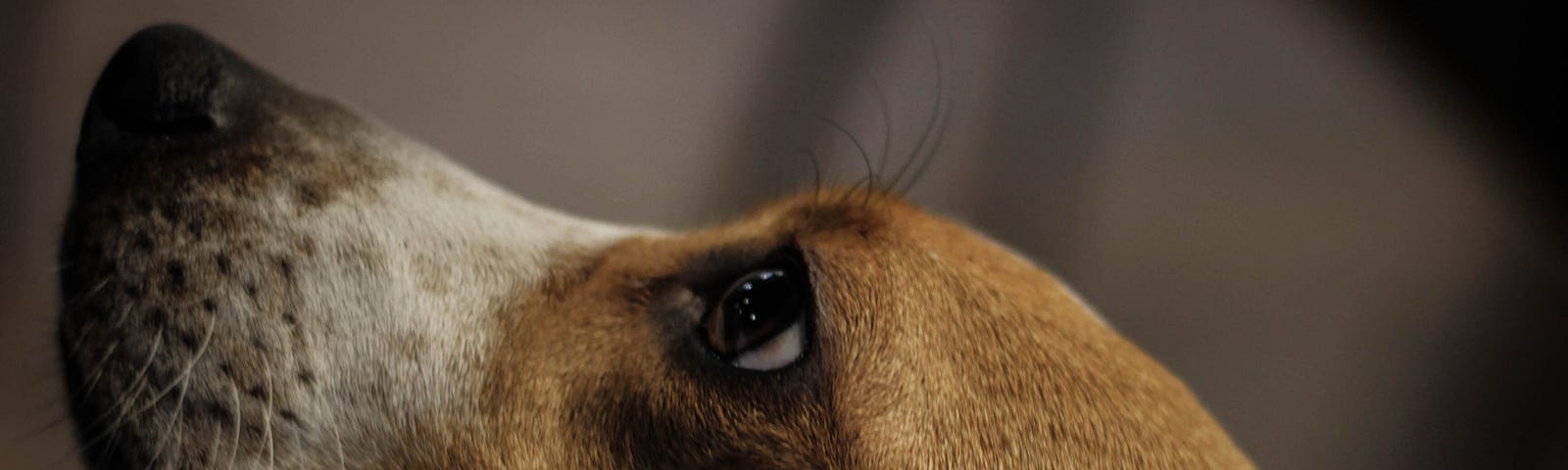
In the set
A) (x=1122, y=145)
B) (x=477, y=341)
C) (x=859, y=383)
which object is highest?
(x=1122, y=145)

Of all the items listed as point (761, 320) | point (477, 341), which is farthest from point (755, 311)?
point (477, 341)

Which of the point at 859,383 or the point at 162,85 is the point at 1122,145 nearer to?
the point at 859,383

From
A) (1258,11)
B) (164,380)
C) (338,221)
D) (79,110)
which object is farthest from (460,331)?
(1258,11)

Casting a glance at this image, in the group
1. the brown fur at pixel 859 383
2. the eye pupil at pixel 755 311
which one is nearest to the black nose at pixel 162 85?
the brown fur at pixel 859 383

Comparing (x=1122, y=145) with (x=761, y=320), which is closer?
(x=761, y=320)

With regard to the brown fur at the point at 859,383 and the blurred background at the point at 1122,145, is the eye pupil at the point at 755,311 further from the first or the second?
the blurred background at the point at 1122,145

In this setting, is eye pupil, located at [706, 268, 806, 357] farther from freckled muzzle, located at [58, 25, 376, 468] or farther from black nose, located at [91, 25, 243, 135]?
black nose, located at [91, 25, 243, 135]
